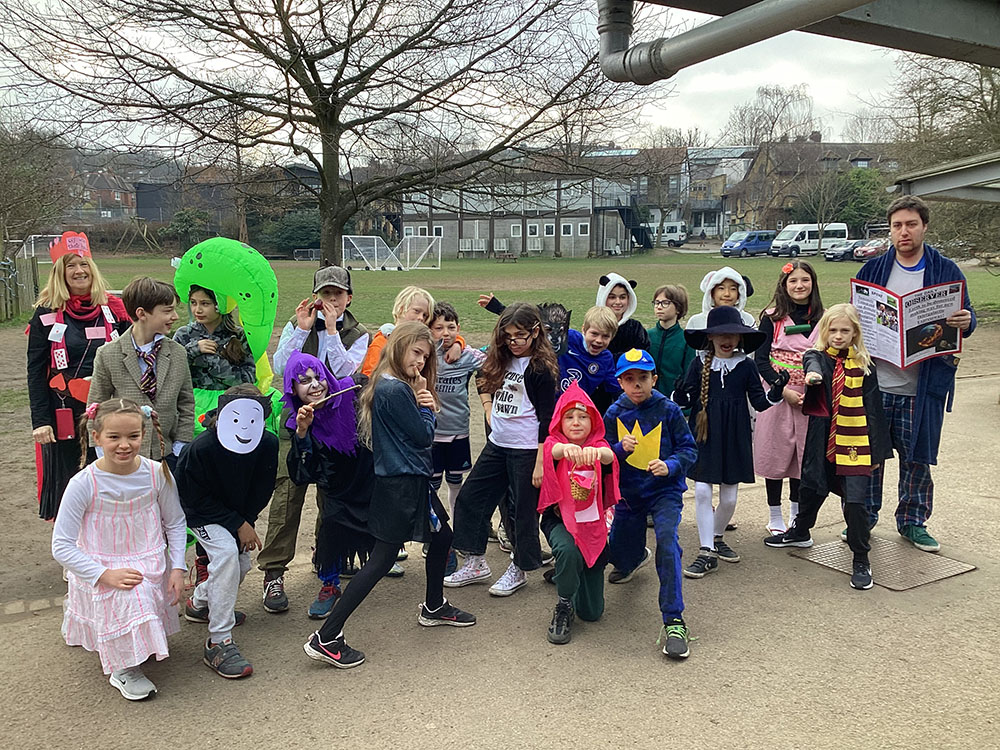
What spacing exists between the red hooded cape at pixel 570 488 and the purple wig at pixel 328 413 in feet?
3.27

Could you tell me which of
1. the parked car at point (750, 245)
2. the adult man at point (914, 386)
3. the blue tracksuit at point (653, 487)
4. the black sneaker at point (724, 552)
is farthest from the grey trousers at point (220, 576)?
the parked car at point (750, 245)

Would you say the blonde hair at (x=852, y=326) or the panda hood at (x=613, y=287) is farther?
the panda hood at (x=613, y=287)

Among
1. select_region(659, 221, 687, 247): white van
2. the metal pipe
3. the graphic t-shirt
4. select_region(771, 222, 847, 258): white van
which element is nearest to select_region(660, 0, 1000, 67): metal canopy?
the metal pipe

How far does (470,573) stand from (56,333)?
2647mm

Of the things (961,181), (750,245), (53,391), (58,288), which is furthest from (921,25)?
(750,245)

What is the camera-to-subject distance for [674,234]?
7312cm

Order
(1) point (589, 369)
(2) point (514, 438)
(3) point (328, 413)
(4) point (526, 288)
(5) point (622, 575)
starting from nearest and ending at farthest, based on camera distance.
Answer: (3) point (328, 413) < (2) point (514, 438) < (5) point (622, 575) < (1) point (589, 369) < (4) point (526, 288)

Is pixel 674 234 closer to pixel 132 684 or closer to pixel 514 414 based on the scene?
pixel 514 414

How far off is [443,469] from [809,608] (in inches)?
87.5

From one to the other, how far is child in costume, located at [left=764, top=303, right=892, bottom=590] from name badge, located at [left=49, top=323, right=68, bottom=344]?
423cm

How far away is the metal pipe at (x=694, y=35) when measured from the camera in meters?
2.08

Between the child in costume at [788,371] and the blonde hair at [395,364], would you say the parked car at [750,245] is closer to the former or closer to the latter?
the child in costume at [788,371]

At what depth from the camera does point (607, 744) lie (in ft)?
10.1

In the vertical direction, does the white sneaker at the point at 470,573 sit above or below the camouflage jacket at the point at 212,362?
below
